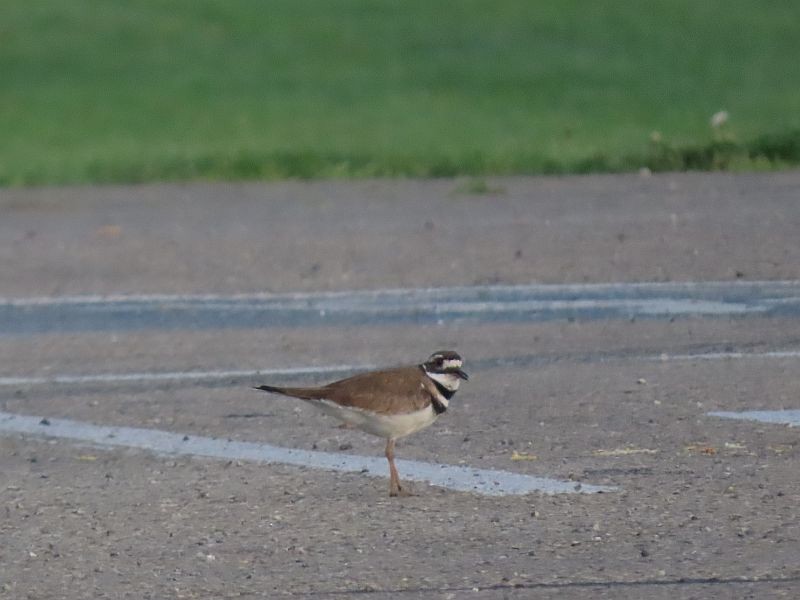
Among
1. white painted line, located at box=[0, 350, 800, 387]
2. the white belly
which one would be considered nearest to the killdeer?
the white belly

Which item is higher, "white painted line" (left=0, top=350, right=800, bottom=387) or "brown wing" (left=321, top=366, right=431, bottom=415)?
"brown wing" (left=321, top=366, right=431, bottom=415)

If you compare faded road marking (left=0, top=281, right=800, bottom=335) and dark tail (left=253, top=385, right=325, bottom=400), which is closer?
dark tail (left=253, top=385, right=325, bottom=400)

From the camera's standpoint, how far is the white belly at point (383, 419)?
280 inches

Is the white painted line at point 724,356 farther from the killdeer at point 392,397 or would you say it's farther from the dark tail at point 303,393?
the dark tail at point 303,393

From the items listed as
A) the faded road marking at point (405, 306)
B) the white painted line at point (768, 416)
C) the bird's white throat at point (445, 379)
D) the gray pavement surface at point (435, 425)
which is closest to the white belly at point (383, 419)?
the bird's white throat at point (445, 379)

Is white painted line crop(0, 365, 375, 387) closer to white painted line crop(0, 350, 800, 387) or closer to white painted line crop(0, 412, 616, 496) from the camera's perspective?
white painted line crop(0, 350, 800, 387)

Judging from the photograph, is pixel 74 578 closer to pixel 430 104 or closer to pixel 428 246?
pixel 428 246

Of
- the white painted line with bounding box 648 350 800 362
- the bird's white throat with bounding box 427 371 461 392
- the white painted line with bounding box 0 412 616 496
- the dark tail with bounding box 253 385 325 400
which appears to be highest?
the bird's white throat with bounding box 427 371 461 392

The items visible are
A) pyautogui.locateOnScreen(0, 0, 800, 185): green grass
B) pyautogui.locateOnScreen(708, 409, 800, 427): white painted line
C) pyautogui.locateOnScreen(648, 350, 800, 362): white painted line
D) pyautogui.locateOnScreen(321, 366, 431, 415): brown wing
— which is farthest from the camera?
pyautogui.locateOnScreen(0, 0, 800, 185): green grass

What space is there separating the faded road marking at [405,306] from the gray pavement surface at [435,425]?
0.26ft

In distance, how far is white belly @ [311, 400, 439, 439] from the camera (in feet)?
23.3

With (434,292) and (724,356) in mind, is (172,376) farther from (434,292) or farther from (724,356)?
(434,292)

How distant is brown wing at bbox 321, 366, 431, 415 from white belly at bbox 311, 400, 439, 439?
0.07 ft

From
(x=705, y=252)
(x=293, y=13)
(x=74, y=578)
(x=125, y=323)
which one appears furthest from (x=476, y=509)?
(x=293, y=13)
